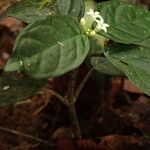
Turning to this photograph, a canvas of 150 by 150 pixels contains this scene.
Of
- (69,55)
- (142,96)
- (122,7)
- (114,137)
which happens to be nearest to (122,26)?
(122,7)

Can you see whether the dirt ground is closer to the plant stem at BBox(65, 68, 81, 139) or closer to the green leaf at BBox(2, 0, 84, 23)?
the plant stem at BBox(65, 68, 81, 139)

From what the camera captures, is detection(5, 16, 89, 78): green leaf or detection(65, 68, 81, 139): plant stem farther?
detection(65, 68, 81, 139): plant stem

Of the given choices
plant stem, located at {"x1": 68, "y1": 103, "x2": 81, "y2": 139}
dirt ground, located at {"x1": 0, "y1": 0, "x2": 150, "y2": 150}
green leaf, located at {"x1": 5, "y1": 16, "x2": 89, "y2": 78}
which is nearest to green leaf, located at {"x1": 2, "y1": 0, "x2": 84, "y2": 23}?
green leaf, located at {"x1": 5, "y1": 16, "x2": 89, "y2": 78}

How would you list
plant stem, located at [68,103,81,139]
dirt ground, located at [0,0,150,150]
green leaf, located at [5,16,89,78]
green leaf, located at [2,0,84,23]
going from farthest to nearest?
1. dirt ground, located at [0,0,150,150]
2. plant stem, located at [68,103,81,139]
3. green leaf, located at [2,0,84,23]
4. green leaf, located at [5,16,89,78]

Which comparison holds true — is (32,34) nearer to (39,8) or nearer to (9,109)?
(39,8)

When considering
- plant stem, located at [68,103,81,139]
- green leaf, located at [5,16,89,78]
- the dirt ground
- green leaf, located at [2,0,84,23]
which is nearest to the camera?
green leaf, located at [5,16,89,78]

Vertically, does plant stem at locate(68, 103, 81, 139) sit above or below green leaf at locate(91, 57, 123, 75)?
below

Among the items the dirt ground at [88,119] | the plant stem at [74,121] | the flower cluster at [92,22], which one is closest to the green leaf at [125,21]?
the flower cluster at [92,22]
